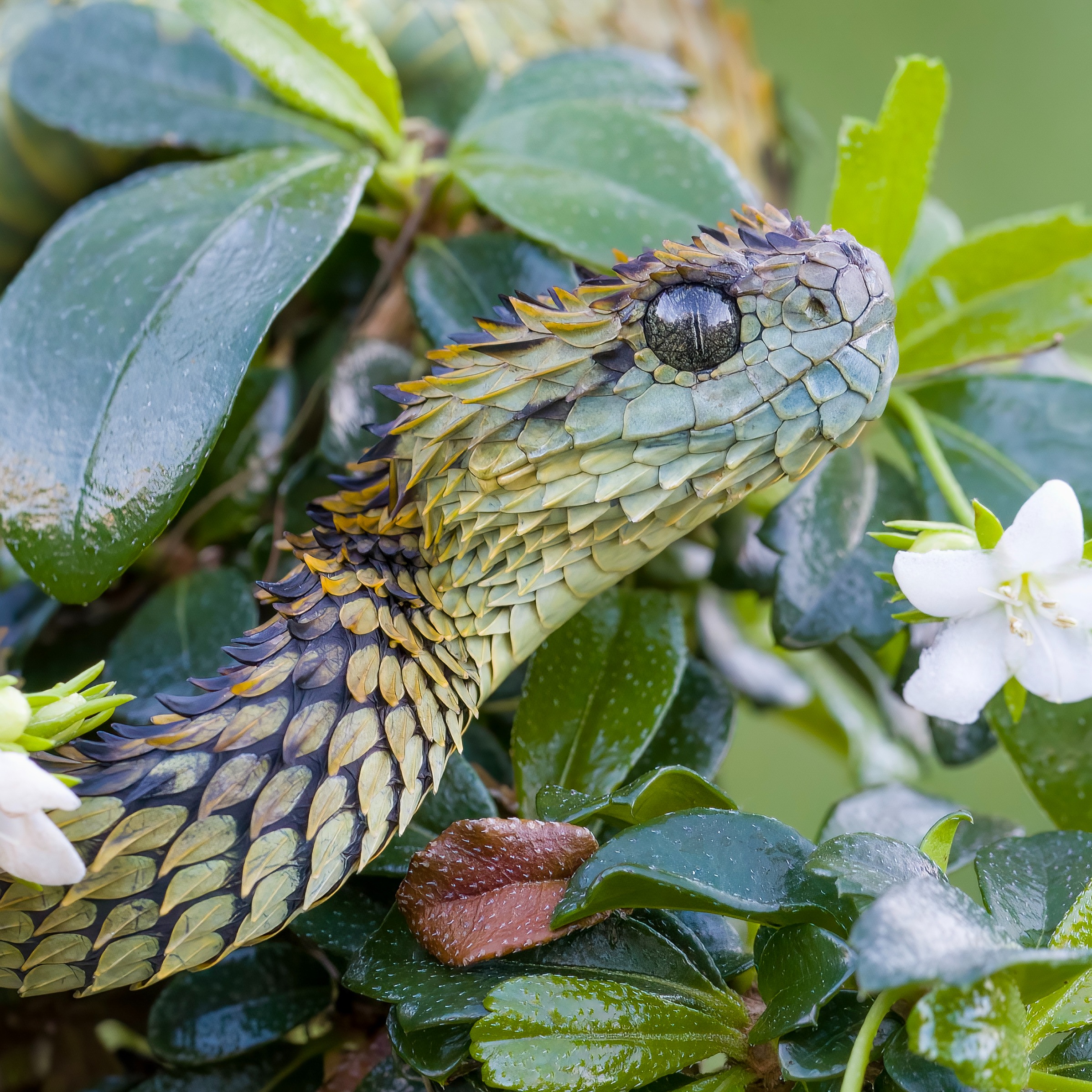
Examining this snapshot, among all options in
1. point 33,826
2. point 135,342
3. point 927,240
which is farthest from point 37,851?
point 927,240

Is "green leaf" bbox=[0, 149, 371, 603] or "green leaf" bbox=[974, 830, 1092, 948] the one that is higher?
"green leaf" bbox=[0, 149, 371, 603]

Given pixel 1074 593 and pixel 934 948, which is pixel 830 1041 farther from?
pixel 1074 593

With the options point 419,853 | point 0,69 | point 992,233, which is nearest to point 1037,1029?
point 419,853

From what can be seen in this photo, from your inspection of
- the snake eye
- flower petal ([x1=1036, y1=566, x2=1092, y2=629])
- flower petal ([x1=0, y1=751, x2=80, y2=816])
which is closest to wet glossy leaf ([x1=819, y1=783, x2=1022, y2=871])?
flower petal ([x1=1036, y1=566, x2=1092, y2=629])

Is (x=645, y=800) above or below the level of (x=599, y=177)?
below

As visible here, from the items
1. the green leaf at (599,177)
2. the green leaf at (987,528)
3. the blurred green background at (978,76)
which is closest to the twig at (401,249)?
the green leaf at (599,177)

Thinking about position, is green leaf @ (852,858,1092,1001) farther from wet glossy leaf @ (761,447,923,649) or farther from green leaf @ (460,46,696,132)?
green leaf @ (460,46,696,132)
